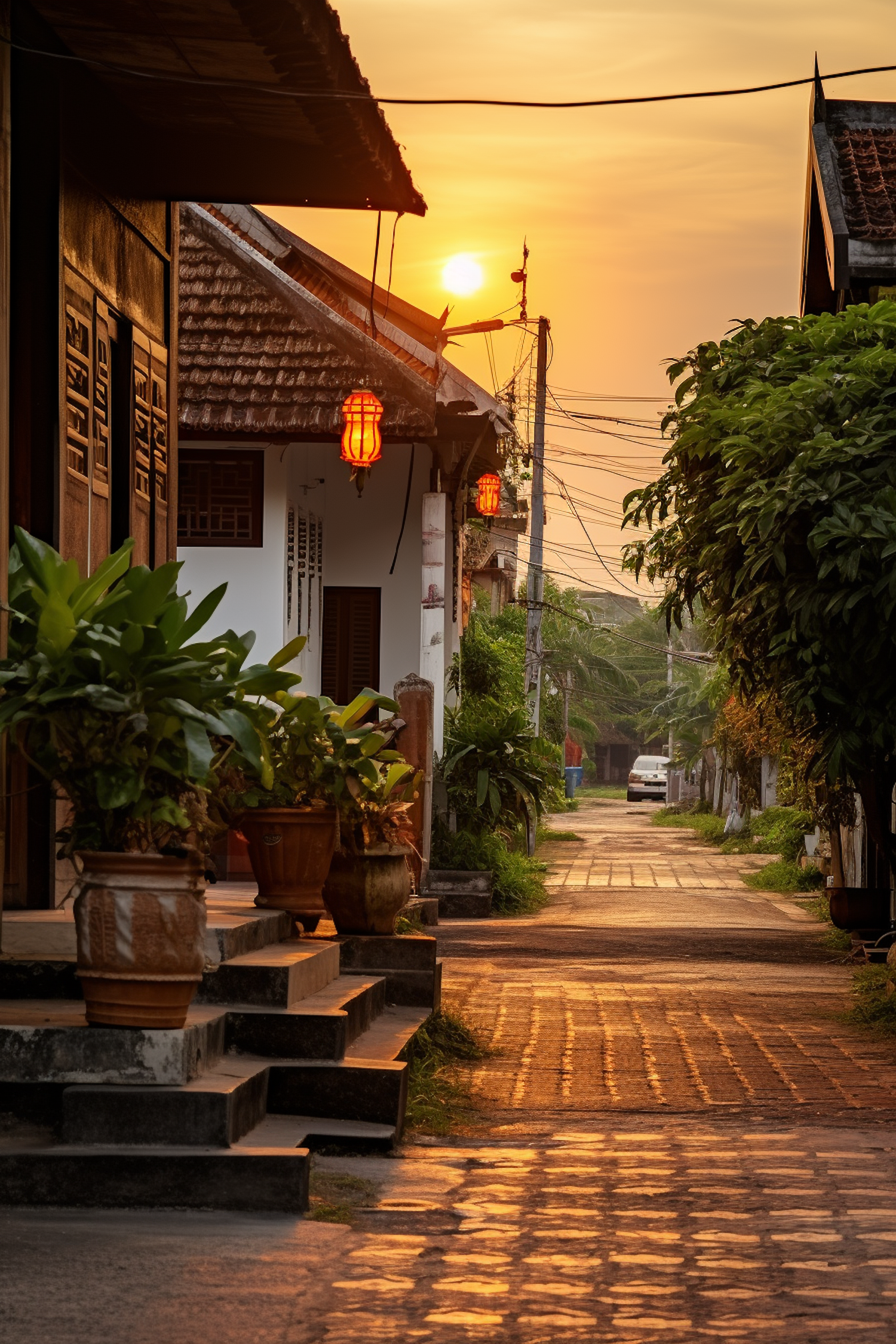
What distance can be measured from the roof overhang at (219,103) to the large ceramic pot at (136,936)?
3616mm

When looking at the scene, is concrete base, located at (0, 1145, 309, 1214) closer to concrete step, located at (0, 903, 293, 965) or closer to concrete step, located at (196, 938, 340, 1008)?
concrete step, located at (0, 903, 293, 965)

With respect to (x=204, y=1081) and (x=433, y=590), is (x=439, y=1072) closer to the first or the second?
(x=204, y=1081)

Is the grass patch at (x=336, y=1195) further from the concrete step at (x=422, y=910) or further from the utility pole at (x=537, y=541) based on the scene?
the utility pole at (x=537, y=541)

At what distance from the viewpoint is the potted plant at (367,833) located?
8039mm

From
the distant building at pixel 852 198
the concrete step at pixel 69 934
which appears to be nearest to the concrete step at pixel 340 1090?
the concrete step at pixel 69 934

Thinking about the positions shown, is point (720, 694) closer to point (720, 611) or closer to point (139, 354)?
point (720, 611)

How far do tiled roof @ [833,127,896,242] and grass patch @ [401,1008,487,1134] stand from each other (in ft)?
25.9

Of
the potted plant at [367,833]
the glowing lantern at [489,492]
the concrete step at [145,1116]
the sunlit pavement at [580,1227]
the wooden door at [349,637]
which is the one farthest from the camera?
the glowing lantern at [489,492]

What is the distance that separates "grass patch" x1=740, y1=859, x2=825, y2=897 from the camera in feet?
78.5

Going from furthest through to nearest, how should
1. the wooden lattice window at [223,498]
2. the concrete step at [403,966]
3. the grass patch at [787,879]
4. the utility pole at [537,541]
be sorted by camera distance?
the utility pole at [537,541] < the grass patch at [787,879] < the wooden lattice window at [223,498] < the concrete step at [403,966]

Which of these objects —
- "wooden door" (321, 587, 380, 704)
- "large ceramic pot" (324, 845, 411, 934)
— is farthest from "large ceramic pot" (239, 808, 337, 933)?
"wooden door" (321, 587, 380, 704)

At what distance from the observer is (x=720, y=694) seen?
83.6 feet

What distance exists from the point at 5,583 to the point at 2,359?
2.81ft

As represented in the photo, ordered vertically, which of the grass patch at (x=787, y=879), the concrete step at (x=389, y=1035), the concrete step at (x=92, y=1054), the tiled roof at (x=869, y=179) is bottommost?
the grass patch at (x=787, y=879)
